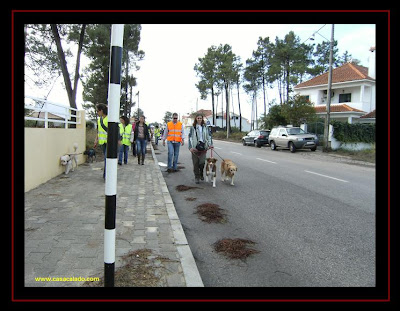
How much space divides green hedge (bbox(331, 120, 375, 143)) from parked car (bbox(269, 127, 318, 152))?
2203 millimetres

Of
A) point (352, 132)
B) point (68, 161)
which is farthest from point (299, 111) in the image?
point (68, 161)

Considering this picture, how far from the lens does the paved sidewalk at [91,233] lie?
3.03 metres

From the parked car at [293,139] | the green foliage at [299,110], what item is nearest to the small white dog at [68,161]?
the parked car at [293,139]

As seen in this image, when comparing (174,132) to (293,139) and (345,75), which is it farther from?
(345,75)

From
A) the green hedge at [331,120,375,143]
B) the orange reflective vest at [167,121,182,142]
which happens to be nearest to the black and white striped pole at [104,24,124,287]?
the orange reflective vest at [167,121,182,142]

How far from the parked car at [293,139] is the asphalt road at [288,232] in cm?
1440

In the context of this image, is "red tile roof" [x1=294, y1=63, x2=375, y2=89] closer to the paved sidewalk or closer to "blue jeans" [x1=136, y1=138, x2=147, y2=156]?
"blue jeans" [x1=136, y1=138, x2=147, y2=156]

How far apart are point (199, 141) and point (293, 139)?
53.5 ft

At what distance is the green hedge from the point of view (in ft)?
78.7

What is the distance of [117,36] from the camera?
2375mm

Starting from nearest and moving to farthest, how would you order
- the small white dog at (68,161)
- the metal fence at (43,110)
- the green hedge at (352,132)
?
the metal fence at (43,110) → the small white dog at (68,161) → the green hedge at (352,132)

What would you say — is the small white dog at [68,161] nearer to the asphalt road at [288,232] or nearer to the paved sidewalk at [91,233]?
the paved sidewalk at [91,233]

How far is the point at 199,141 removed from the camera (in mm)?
8258
